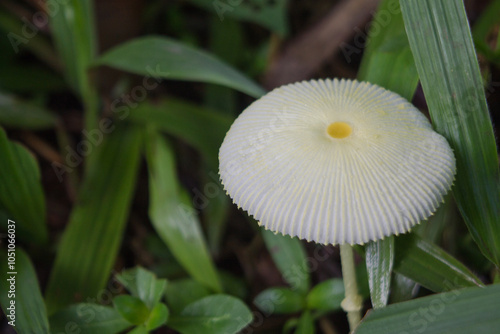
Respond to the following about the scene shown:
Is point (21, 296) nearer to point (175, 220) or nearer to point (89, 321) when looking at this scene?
point (89, 321)

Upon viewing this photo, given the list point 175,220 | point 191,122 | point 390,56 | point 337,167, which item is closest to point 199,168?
point 191,122

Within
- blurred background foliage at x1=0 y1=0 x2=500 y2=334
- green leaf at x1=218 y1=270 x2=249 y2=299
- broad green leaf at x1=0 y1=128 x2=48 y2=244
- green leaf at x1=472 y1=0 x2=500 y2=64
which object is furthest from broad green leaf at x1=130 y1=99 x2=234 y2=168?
green leaf at x1=472 y1=0 x2=500 y2=64

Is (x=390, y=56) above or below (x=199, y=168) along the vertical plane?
above

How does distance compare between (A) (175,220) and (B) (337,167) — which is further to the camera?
(A) (175,220)

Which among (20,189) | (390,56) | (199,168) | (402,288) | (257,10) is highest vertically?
(257,10)

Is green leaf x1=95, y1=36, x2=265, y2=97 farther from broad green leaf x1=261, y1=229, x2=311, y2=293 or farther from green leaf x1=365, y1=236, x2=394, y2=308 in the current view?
green leaf x1=365, y1=236, x2=394, y2=308

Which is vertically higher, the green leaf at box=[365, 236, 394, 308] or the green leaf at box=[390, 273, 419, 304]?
the green leaf at box=[365, 236, 394, 308]
